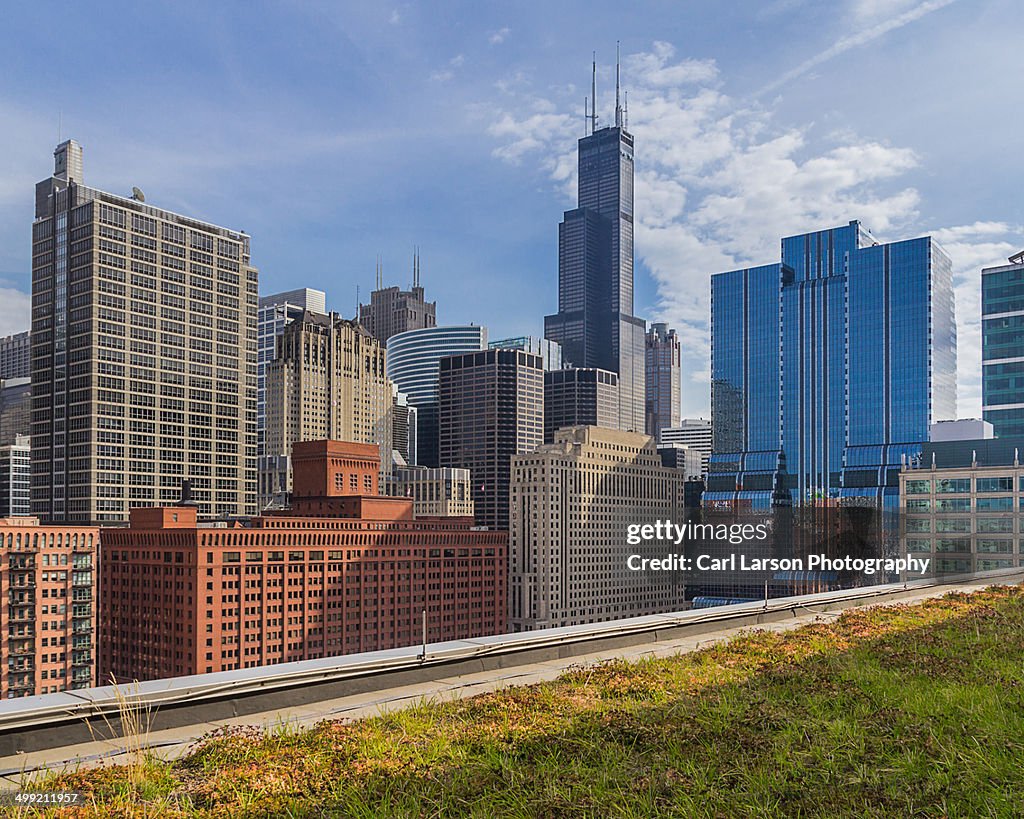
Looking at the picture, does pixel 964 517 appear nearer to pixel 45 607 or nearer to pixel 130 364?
pixel 45 607

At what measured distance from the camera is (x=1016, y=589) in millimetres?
23953

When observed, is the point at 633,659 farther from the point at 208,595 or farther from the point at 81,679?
the point at 81,679

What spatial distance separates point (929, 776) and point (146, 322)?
7138 inches

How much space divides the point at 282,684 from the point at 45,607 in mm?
124153

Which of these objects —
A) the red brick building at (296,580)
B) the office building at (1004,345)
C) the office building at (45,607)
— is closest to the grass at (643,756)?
the red brick building at (296,580)

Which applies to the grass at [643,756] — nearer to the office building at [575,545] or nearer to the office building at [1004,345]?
the office building at [1004,345]

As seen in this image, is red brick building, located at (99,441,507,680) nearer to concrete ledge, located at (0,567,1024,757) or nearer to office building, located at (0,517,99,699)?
office building, located at (0,517,99,699)

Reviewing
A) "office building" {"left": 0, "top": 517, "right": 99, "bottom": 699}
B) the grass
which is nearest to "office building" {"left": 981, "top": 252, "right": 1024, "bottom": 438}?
"office building" {"left": 0, "top": 517, "right": 99, "bottom": 699}

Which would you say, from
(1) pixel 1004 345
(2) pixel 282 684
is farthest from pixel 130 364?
(2) pixel 282 684

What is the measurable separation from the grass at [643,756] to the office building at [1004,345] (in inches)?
4930

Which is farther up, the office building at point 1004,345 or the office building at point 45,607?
the office building at point 1004,345

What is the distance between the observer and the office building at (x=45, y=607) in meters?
115

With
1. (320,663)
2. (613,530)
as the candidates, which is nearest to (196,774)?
(320,663)

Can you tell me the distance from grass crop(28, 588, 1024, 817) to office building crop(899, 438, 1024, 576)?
6098cm
